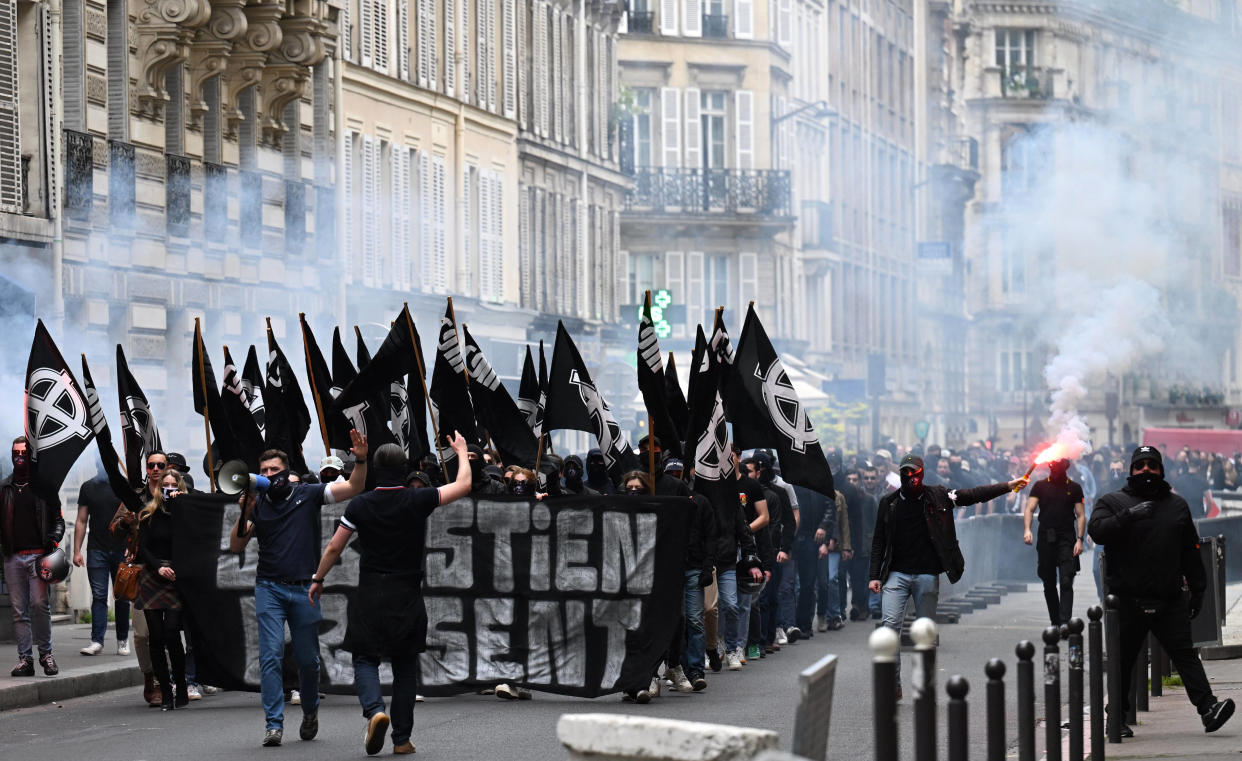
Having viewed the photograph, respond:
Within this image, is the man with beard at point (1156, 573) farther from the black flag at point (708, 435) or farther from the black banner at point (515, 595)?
the black flag at point (708, 435)

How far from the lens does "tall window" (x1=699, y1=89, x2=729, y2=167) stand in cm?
5828

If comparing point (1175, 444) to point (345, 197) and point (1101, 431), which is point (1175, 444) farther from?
point (345, 197)

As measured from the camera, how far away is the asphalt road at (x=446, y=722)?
14773 millimetres

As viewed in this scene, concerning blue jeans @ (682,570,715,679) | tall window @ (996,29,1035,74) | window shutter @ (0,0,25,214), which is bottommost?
blue jeans @ (682,570,715,679)

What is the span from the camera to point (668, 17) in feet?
189

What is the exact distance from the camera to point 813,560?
80.8 feet

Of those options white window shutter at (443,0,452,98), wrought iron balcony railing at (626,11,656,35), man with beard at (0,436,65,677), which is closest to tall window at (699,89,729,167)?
wrought iron balcony railing at (626,11,656,35)

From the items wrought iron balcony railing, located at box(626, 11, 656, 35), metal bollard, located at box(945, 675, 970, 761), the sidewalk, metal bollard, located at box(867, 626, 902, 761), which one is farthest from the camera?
wrought iron balcony railing, located at box(626, 11, 656, 35)

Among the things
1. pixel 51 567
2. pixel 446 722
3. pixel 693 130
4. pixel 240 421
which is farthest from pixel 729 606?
pixel 693 130

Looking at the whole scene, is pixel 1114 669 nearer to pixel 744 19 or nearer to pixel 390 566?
pixel 390 566

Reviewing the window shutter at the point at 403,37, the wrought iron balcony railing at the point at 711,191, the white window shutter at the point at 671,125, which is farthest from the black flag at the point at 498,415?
the white window shutter at the point at 671,125

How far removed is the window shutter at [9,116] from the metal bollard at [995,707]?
55.3 feet

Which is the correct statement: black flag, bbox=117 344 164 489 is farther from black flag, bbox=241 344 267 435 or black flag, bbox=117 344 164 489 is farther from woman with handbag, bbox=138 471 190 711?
black flag, bbox=241 344 267 435

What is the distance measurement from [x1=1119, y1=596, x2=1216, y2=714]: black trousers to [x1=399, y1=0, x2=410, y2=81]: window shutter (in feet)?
80.0
